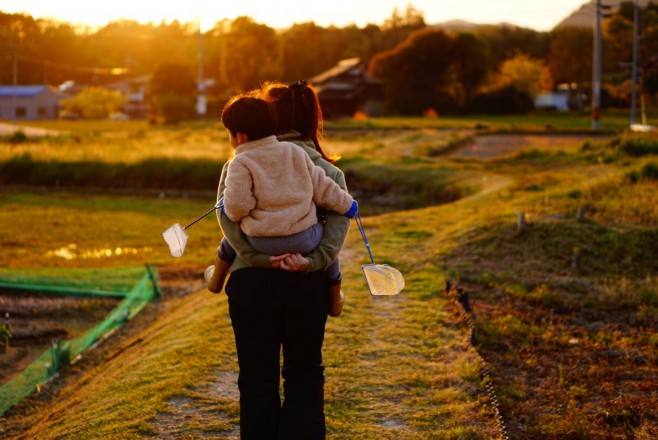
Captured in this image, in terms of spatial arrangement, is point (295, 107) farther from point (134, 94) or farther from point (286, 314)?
point (134, 94)

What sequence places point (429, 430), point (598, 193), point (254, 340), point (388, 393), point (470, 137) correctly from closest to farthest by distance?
point (254, 340) → point (429, 430) → point (388, 393) → point (598, 193) → point (470, 137)

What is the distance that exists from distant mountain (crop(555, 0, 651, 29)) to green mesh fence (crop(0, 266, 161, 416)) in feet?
113

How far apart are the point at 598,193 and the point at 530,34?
7077 centimetres

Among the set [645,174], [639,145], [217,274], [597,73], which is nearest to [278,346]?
[217,274]

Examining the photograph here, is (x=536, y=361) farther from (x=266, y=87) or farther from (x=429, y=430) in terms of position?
(x=266, y=87)

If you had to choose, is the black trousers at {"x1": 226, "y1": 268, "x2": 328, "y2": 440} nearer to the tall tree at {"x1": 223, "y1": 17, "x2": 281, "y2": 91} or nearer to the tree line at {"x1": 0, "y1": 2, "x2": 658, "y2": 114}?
the tree line at {"x1": 0, "y1": 2, "x2": 658, "y2": 114}

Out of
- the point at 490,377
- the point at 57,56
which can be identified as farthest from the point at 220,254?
the point at 57,56

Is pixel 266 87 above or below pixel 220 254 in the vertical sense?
above

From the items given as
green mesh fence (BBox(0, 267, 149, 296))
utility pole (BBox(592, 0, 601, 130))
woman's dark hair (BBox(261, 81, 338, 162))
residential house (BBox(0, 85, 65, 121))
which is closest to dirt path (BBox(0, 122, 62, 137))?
residential house (BBox(0, 85, 65, 121))

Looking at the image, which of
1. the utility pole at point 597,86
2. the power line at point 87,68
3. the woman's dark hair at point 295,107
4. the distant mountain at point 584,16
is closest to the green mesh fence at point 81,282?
the woman's dark hair at point 295,107

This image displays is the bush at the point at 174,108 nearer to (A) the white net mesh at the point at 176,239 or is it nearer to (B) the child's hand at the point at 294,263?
(A) the white net mesh at the point at 176,239

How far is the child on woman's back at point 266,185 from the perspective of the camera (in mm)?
3527

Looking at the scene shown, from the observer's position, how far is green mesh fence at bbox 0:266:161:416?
6.69m

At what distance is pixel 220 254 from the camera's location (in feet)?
12.2
